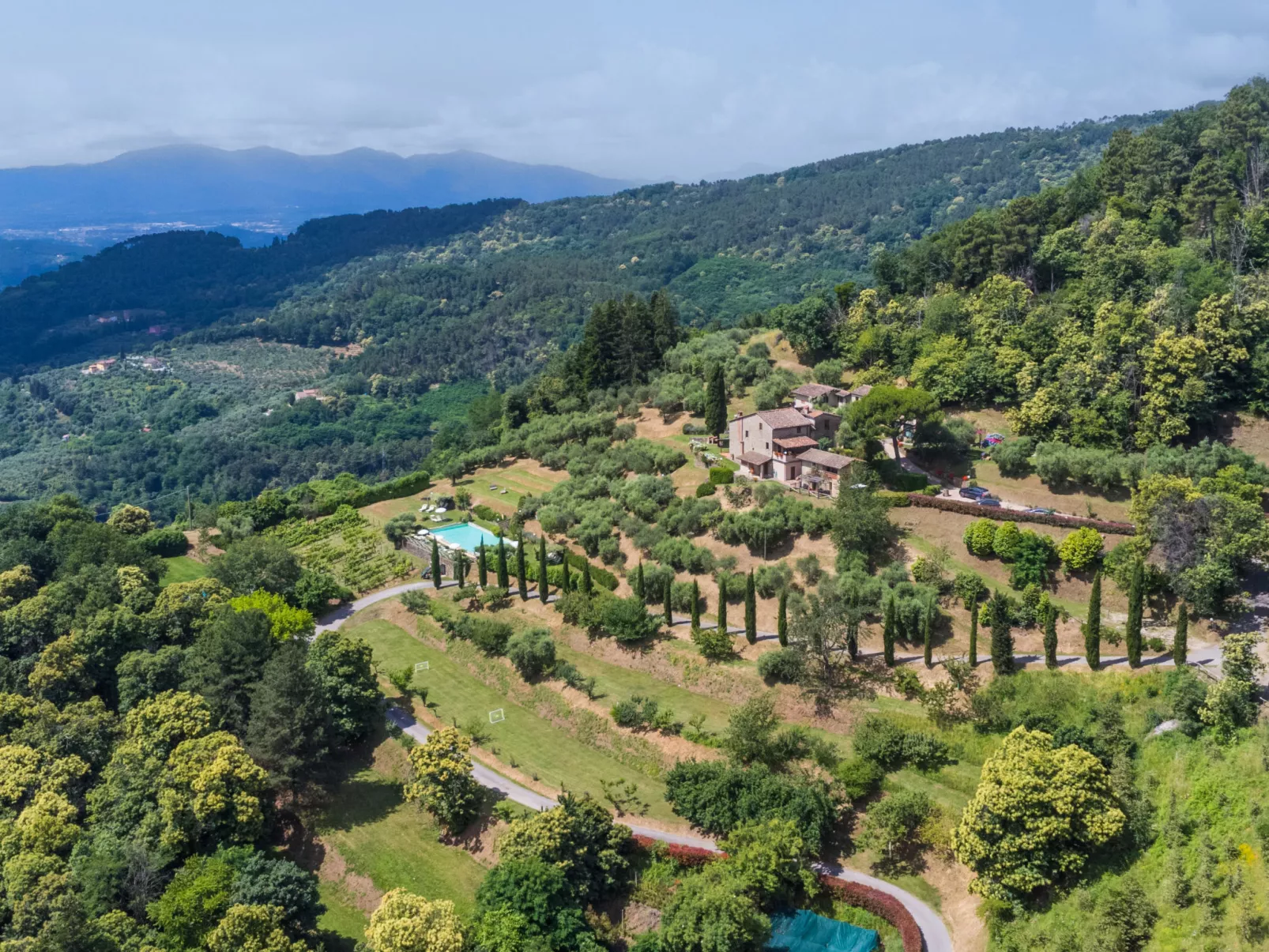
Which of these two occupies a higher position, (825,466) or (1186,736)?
(825,466)

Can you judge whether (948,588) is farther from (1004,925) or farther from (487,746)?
(487,746)

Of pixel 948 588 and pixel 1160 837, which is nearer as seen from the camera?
pixel 1160 837

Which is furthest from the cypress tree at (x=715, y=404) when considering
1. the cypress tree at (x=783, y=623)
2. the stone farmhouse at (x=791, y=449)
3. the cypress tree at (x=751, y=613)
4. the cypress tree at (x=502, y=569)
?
the cypress tree at (x=783, y=623)

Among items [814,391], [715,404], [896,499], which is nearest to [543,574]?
[715,404]

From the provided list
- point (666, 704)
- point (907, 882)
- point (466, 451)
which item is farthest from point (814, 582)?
point (466, 451)

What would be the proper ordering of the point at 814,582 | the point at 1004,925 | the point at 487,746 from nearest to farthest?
the point at 1004,925 → the point at 487,746 → the point at 814,582

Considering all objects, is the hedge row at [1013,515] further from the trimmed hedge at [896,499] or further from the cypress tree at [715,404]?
the cypress tree at [715,404]

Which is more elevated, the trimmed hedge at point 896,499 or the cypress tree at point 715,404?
the cypress tree at point 715,404
